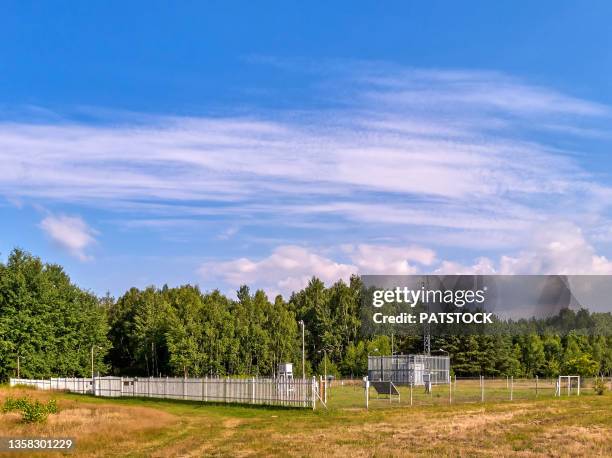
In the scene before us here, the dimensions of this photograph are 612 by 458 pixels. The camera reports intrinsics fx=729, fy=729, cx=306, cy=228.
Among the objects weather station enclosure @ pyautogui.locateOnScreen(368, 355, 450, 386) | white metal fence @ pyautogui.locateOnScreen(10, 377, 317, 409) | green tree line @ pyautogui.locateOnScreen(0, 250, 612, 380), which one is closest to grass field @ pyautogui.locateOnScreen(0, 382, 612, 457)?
white metal fence @ pyautogui.locateOnScreen(10, 377, 317, 409)

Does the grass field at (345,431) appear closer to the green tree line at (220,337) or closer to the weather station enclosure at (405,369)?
the weather station enclosure at (405,369)

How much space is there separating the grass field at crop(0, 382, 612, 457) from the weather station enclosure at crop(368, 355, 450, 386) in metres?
39.1

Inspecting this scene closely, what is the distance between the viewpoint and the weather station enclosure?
8581 cm

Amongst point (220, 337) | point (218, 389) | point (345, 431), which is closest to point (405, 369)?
point (218, 389)

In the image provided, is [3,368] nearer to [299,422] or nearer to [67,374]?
[67,374]

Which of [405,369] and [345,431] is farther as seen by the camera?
[405,369]

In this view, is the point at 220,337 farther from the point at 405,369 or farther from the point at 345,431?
the point at 345,431

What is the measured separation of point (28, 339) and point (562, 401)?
263 ft

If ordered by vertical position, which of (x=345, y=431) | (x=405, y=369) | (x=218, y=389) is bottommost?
(x=405, y=369)

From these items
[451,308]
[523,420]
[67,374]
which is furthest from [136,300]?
[523,420]

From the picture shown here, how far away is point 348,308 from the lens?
145 m

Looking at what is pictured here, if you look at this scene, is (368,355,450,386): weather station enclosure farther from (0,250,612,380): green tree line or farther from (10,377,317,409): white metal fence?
(10,377,317,409): white metal fence

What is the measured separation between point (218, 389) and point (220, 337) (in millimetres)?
67576

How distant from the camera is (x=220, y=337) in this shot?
123 meters
